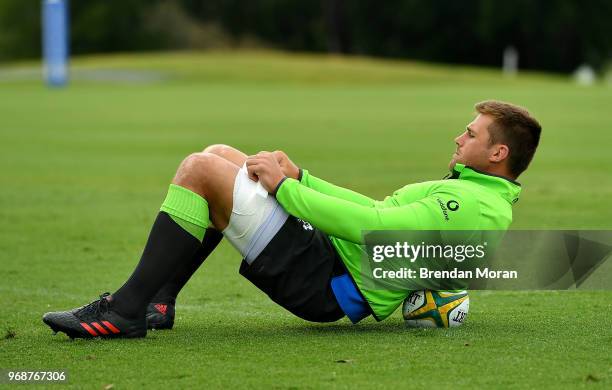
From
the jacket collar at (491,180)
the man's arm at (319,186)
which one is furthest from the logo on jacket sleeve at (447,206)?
the man's arm at (319,186)

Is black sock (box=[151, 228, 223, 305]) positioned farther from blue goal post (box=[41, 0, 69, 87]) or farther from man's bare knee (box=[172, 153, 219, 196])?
blue goal post (box=[41, 0, 69, 87])

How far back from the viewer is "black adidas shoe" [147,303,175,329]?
649cm

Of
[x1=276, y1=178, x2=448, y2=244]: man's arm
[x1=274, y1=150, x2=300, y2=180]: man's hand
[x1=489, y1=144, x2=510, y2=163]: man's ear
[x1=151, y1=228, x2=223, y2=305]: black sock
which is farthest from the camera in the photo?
[x1=151, y1=228, x2=223, y2=305]: black sock

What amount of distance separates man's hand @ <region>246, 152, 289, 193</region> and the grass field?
0.83 metres

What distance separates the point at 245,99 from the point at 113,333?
36.2 metres

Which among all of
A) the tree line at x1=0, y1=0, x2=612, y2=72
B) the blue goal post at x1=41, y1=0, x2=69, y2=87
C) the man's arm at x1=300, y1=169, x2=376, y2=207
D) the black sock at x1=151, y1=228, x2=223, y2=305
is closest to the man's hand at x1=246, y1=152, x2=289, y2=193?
the man's arm at x1=300, y1=169, x2=376, y2=207

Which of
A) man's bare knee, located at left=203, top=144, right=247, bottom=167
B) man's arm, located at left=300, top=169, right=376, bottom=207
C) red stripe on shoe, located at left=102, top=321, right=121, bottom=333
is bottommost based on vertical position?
red stripe on shoe, located at left=102, top=321, right=121, bottom=333

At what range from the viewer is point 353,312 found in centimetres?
625

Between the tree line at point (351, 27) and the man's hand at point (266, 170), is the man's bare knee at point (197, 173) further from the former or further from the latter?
the tree line at point (351, 27)

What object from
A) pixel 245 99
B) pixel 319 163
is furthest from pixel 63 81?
pixel 319 163

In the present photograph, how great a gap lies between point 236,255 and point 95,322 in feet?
14.3

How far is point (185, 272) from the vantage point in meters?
6.55

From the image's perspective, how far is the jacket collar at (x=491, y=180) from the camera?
617 centimetres

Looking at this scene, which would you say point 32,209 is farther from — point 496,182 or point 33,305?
point 496,182
